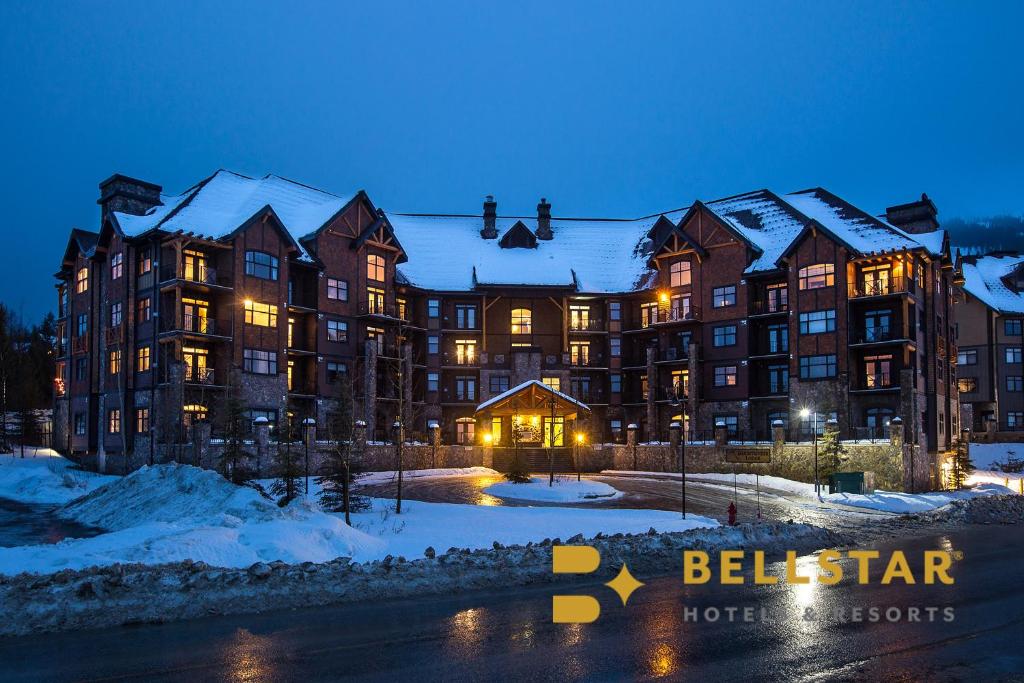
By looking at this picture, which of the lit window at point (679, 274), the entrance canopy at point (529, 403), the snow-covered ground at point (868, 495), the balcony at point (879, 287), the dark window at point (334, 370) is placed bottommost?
the snow-covered ground at point (868, 495)

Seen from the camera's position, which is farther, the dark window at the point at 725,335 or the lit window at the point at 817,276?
the dark window at the point at 725,335

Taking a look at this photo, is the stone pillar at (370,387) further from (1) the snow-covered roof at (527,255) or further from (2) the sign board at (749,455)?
(2) the sign board at (749,455)

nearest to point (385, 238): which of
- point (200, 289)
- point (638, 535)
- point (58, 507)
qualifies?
point (200, 289)

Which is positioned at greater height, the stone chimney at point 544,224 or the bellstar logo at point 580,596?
the stone chimney at point 544,224

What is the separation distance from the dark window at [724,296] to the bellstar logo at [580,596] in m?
40.2

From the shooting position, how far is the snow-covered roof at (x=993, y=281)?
248ft

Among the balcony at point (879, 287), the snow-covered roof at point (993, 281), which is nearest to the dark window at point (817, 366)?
the balcony at point (879, 287)

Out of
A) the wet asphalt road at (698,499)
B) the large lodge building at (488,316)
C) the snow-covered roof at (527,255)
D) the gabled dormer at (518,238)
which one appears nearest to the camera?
the wet asphalt road at (698,499)

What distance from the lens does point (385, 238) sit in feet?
A: 193

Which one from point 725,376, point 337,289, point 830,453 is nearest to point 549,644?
point 830,453

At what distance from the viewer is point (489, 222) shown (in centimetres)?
7056

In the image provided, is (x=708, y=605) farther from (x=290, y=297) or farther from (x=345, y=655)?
(x=290, y=297)

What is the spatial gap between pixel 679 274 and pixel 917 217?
16.2m

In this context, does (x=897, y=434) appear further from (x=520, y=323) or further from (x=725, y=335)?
(x=520, y=323)
